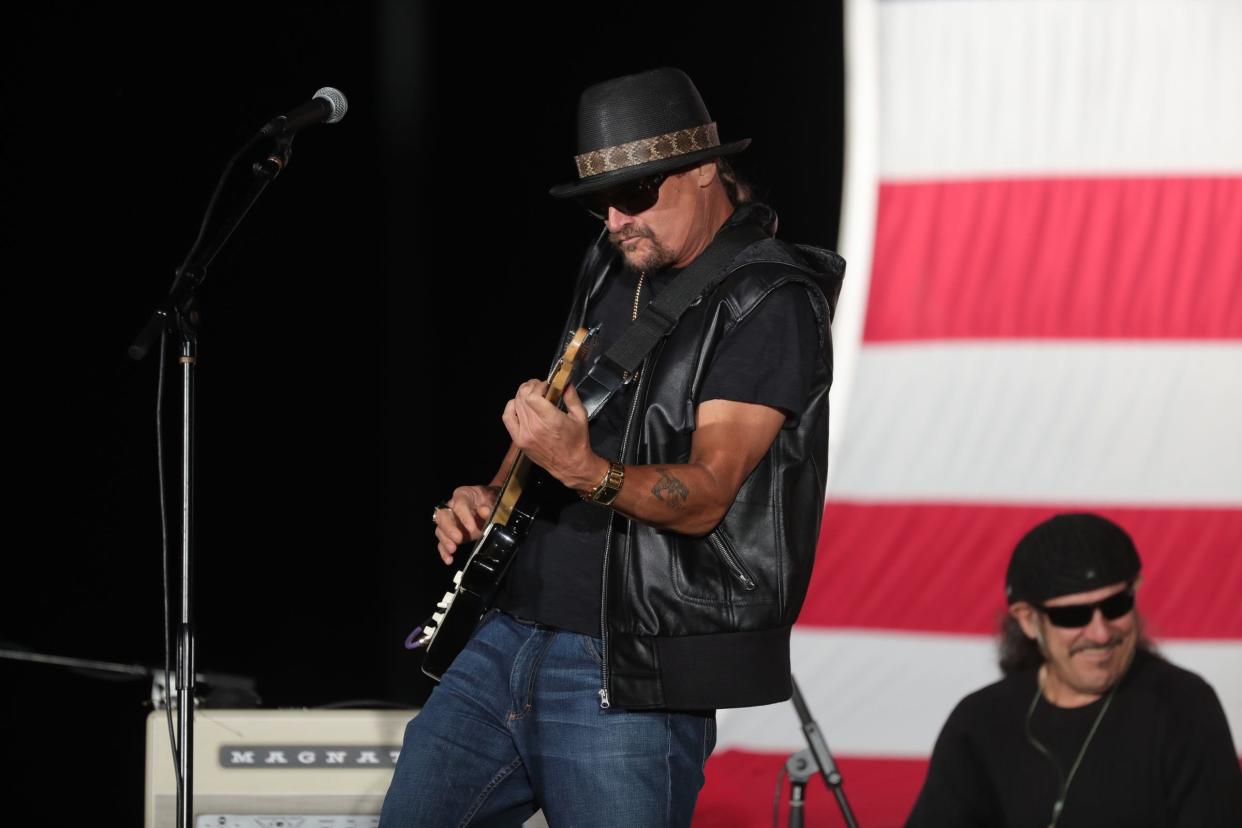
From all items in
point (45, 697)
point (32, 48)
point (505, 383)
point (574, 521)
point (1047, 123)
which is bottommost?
point (45, 697)

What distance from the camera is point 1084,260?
319 cm

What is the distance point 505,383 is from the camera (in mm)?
3729

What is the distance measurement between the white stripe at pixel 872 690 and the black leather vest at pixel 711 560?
4.84 ft

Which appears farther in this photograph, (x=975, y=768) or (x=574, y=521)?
(x=975, y=768)

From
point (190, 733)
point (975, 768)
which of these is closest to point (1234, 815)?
point (975, 768)

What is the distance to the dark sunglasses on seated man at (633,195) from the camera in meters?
1.91

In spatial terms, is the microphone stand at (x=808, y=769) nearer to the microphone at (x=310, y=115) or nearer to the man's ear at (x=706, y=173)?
the man's ear at (x=706, y=173)

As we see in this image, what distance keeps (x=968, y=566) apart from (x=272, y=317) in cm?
191

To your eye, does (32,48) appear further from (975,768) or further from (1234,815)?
(1234,815)

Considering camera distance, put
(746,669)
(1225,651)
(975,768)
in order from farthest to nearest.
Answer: (1225,651) < (975,768) < (746,669)

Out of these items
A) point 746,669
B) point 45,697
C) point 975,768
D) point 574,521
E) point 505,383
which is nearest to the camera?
point 746,669

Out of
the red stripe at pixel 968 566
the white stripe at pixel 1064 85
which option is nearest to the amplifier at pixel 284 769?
the red stripe at pixel 968 566

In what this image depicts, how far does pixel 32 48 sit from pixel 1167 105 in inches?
110

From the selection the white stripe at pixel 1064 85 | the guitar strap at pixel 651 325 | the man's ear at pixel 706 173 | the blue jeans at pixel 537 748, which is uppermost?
the white stripe at pixel 1064 85
